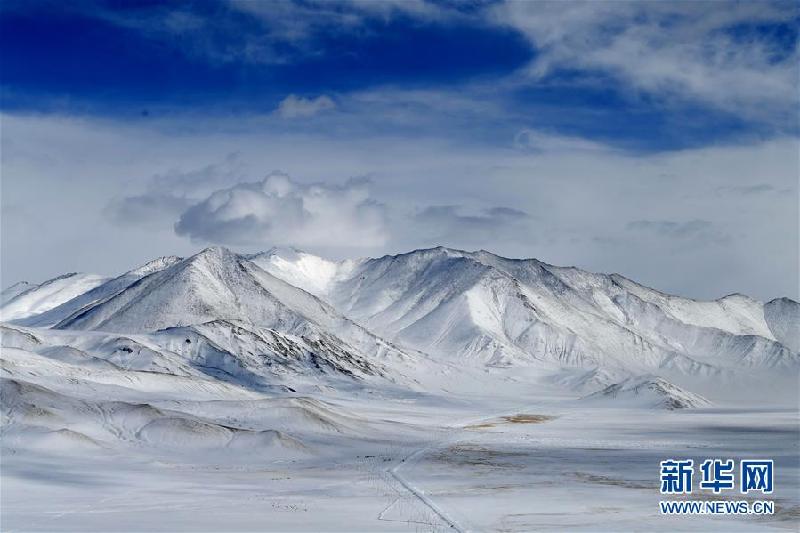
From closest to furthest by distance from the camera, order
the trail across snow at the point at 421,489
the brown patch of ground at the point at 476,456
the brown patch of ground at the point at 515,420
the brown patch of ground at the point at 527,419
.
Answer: the trail across snow at the point at 421,489 → the brown patch of ground at the point at 476,456 → the brown patch of ground at the point at 515,420 → the brown patch of ground at the point at 527,419

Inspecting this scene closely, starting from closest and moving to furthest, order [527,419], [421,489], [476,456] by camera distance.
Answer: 1. [421,489]
2. [476,456]
3. [527,419]

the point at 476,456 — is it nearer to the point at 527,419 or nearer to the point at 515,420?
the point at 515,420

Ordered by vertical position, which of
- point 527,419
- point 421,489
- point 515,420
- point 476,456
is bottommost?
point 421,489

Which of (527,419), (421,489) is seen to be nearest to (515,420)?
(527,419)

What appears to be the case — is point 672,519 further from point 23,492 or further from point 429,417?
point 429,417

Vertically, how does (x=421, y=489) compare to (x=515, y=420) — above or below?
below

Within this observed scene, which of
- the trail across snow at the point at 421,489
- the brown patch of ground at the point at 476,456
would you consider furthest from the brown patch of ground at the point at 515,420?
the brown patch of ground at the point at 476,456

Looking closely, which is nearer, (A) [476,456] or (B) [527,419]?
(A) [476,456]

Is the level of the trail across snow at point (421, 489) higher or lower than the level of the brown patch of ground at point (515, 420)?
lower

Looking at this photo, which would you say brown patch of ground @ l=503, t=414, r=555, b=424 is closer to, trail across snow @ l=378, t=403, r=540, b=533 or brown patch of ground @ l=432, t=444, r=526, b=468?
trail across snow @ l=378, t=403, r=540, b=533

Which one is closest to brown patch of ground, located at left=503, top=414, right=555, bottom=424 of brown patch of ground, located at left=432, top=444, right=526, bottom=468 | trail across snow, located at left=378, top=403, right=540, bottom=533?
trail across snow, located at left=378, top=403, right=540, bottom=533

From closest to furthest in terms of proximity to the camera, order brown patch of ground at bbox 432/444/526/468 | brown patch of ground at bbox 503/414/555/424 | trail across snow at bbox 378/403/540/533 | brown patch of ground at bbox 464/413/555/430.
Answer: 1. trail across snow at bbox 378/403/540/533
2. brown patch of ground at bbox 432/444/526/468
3. brown patch of ground at bbox 464/413/555/430
4. brown patch of ground at bbox 503/414/555/424

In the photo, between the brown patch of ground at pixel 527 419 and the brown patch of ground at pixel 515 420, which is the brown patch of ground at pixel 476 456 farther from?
the brown patch of ground at pixel 527 419

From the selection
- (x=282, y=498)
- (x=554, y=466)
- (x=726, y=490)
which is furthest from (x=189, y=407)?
(x=726, y=490)
